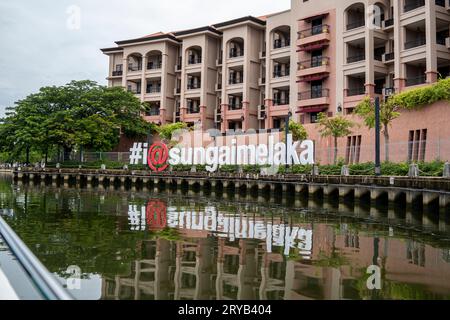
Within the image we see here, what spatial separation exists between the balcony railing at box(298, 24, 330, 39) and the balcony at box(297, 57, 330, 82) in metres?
2.70

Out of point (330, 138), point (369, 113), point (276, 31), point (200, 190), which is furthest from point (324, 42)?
point (200, 190)

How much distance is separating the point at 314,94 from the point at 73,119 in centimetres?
2879

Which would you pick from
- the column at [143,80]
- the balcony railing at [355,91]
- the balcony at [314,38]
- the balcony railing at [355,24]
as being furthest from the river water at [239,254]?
the column at [143,80]

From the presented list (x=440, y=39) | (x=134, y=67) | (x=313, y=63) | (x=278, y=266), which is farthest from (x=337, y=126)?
(x=134, y=67)

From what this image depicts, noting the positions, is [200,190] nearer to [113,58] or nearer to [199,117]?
[199,117]

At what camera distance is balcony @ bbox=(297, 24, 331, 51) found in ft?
146

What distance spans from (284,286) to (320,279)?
940 mm

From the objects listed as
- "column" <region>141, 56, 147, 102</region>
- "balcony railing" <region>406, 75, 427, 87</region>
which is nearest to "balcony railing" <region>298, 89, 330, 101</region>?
"balcony railing" <region>406, 75, 427, 87</region>

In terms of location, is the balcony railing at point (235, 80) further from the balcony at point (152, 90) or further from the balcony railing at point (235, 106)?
the balcony at point (152, 90)

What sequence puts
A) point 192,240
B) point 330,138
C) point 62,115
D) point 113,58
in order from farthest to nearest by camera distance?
point 113,58
point 62,115
point 330,138
point 192,240

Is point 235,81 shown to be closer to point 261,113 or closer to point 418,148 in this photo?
point 261,113

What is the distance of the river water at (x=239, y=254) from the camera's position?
25.3 ft

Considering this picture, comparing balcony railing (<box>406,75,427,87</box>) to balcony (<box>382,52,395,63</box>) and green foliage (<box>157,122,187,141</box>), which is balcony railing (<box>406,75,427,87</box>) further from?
green foliage (<box>157,122,187,141</box>)

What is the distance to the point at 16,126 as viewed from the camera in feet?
172
